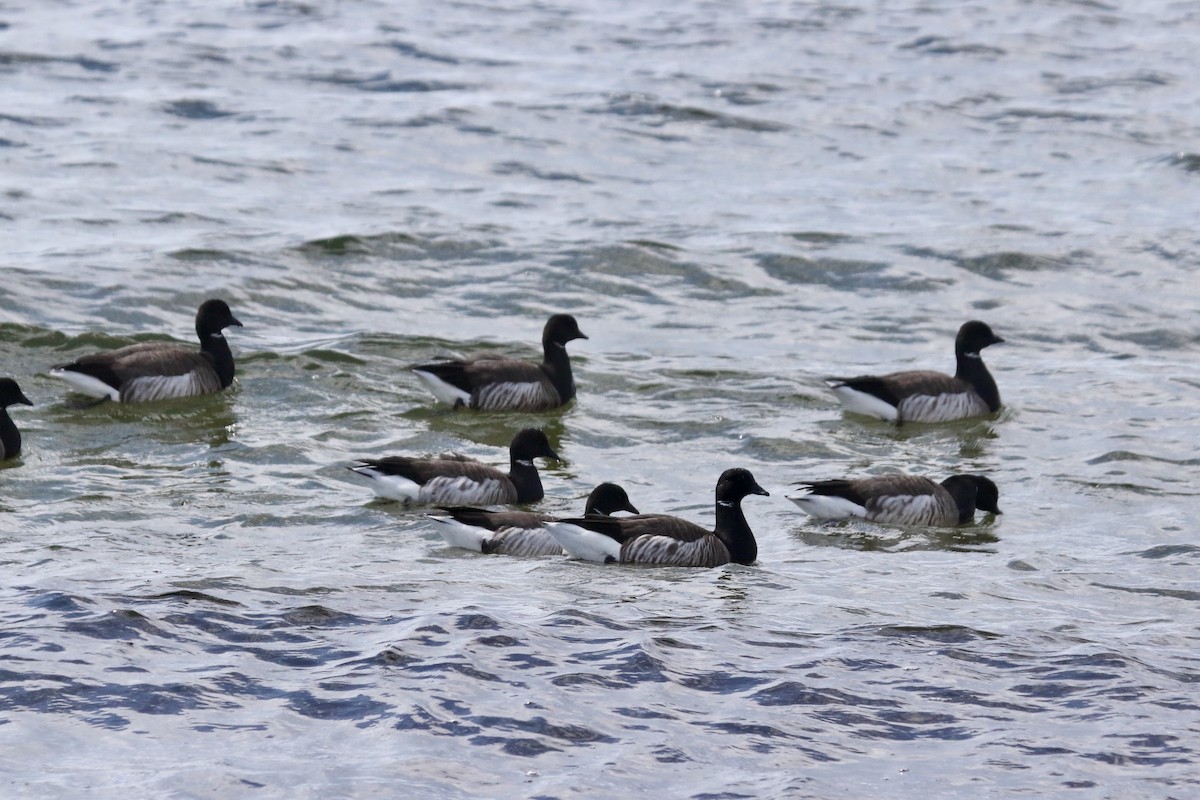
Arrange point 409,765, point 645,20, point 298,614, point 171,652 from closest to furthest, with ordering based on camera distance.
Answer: point 409,765 < point 171,652 < point 298,614 < point 645,20

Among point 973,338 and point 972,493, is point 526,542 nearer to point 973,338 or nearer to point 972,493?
point 972,493

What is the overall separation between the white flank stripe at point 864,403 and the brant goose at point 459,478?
3357 millimetres

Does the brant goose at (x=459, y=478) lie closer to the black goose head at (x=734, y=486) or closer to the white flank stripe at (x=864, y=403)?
the black goose head at (x=734, y=486)

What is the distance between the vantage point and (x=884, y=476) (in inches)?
525

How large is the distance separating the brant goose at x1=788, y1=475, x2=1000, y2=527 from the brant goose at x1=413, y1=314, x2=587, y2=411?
3.65 metres

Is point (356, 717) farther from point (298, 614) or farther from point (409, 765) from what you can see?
point (298, 614)

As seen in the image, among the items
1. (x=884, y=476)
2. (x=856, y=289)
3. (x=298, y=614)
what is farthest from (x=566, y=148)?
(x=298, y=614)

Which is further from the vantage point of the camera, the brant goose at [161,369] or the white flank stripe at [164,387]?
the white flank stripe at [164,387]

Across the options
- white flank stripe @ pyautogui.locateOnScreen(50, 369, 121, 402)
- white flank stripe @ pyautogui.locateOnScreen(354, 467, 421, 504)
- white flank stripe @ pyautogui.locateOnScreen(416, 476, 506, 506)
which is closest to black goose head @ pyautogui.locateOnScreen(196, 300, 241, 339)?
white flank stripe @ pyautogui.locateOnScreen(50, 369, 121, 402)

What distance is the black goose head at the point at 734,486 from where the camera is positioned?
1192cm

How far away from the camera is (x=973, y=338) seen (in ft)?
55.2

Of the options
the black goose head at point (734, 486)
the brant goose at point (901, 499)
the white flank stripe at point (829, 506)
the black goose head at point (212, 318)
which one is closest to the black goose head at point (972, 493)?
the brant goose at point (901, 499)

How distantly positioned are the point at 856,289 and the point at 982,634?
11.1 m

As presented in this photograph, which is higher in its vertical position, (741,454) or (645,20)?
(645,20)
